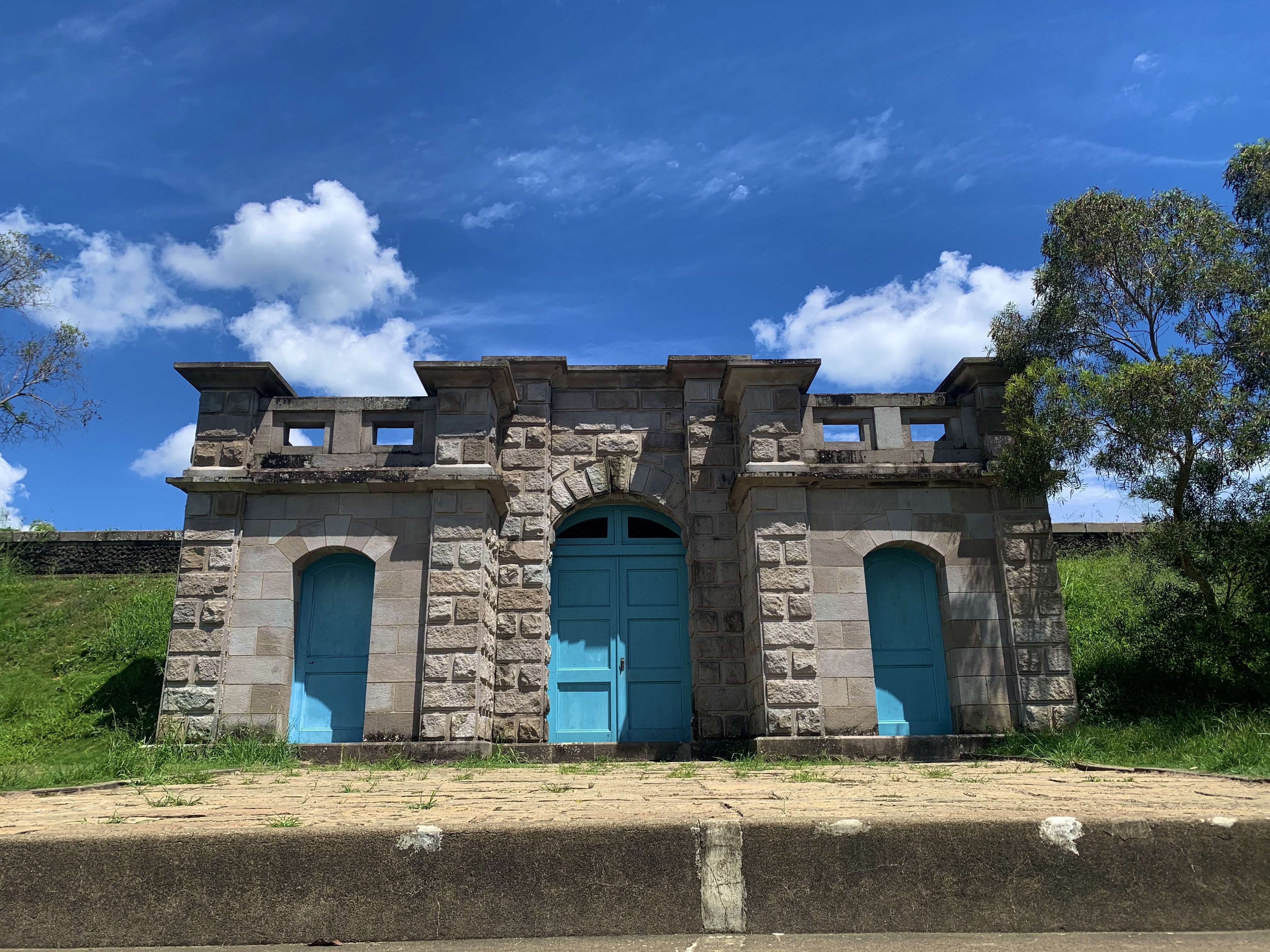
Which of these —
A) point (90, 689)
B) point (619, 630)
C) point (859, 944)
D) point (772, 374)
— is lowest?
point (859, 944)

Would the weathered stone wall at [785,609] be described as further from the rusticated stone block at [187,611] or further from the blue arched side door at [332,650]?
the rusticated stone block at [187,611]

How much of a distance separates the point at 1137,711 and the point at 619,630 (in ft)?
19.5

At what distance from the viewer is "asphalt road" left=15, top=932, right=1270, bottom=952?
112 inches

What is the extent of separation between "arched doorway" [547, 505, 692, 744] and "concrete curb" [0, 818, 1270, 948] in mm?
7600

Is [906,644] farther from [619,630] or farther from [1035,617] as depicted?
[619,630]

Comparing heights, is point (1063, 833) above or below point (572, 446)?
below

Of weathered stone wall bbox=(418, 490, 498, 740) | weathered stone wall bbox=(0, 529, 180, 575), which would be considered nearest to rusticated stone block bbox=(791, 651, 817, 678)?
weathered stone wall bbox=(418, 490, 498, 740)

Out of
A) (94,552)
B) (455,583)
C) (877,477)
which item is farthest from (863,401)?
(94,552)

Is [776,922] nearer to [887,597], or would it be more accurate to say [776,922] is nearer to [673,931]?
[673,931]

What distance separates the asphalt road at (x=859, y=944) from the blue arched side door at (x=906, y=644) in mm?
7185

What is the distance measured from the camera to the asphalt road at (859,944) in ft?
9.33

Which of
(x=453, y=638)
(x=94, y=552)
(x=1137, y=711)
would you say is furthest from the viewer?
(x=94, y=552)

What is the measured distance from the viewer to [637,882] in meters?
3.07

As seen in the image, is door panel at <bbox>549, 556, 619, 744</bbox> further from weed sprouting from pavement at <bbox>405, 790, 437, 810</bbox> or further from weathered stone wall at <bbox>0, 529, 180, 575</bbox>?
weathered stone wall at <bbox>0, 529, 180, 575</bbox>
